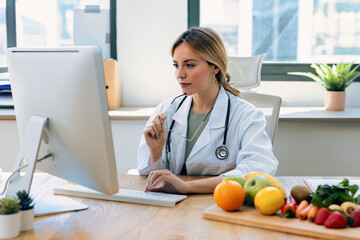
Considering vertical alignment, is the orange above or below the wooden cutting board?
above

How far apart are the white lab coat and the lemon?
1.69ft

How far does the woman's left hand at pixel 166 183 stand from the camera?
1551mm

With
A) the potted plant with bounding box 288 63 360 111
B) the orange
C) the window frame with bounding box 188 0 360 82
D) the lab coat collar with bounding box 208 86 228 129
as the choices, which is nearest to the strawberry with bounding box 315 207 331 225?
the orange

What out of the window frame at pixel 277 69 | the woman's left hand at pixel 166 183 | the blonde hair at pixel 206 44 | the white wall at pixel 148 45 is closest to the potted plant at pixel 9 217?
the woman's left hand at pixel 166 183

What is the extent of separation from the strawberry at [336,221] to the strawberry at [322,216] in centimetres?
2

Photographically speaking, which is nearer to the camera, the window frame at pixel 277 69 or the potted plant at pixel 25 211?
the potted plant at pixel 25 211

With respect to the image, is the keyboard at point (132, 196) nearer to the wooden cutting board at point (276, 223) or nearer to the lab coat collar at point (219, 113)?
the wooden cutting board at point (276, 223)

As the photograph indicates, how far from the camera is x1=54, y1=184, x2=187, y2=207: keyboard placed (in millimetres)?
1448

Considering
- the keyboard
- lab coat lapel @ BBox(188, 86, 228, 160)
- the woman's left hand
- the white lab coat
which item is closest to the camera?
the keyboard

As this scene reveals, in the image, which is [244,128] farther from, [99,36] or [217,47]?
[99,36]

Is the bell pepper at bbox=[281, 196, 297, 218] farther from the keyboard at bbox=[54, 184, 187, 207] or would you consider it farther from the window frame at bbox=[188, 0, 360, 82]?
the window frame at bbox=[188, 0, 360, 82]

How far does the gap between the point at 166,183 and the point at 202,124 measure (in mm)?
606

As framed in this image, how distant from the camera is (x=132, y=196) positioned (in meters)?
1.50

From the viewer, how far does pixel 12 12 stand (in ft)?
12.4
